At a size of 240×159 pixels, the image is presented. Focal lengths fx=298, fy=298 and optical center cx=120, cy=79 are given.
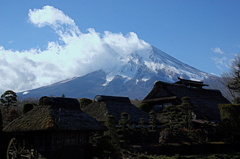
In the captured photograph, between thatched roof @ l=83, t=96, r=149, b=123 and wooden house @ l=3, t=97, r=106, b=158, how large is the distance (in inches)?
353

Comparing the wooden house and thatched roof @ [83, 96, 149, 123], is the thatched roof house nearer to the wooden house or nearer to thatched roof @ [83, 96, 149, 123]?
thatched roof @ [83, 96, 149, 123]

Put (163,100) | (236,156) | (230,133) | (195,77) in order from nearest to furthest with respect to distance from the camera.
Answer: (236,156) < (230,133) < (163,100) < (195,77)

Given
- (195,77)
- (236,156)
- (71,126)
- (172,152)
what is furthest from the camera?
(195,77)

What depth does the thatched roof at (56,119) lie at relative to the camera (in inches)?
707

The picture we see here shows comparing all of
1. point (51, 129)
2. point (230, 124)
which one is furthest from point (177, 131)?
point (51, 129)

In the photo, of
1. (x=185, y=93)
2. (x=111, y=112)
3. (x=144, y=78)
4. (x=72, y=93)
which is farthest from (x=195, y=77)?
(x=111, y=112)

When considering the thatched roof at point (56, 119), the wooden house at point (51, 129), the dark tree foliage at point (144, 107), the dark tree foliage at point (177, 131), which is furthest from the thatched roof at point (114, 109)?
the wooden house at point (51, 129)

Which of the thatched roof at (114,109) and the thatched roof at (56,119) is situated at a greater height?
the thatched roof at (114,109)

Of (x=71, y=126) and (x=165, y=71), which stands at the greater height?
(x=165, y=71)

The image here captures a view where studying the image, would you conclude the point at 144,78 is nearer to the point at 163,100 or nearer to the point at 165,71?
the point at 165,71

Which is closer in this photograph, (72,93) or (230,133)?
(230,133)

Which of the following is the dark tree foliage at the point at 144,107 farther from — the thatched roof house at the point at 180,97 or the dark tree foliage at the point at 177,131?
the dark tree foliage at the point at 177,131

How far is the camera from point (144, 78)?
198 meters

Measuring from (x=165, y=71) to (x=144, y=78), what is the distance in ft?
48.7
